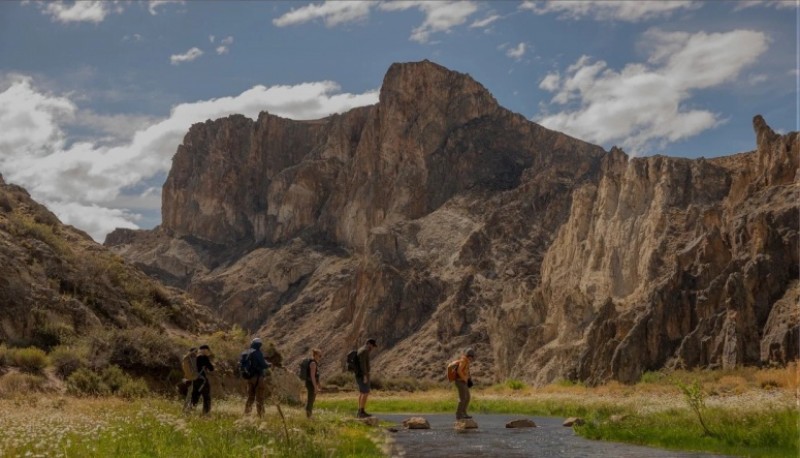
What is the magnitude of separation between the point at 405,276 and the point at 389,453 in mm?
111790

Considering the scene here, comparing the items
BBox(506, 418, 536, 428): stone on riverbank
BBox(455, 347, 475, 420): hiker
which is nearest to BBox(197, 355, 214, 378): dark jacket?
BBox(455, 347, 475, 420): hiker

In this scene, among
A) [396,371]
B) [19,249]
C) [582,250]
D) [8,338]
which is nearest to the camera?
[8,338]

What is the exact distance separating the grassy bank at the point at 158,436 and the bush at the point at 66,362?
20.4 feet

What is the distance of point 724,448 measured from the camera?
17266mm

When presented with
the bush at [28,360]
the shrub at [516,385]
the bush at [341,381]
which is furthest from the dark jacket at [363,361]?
the bush at [341,381]

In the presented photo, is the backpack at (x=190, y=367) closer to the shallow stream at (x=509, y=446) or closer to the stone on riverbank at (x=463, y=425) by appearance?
the shallow stream at (x=509, y=446)

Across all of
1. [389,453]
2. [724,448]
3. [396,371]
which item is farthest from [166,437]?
[396,371]

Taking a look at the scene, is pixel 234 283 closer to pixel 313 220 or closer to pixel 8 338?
pixel 313 220

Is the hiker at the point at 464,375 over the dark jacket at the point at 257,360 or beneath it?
beneath

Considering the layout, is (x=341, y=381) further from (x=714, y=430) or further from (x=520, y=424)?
(x=714, y=430)

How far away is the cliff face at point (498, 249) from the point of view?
6225 cm

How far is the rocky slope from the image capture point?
93.1 feet

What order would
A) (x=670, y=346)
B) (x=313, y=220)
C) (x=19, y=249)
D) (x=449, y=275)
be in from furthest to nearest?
(x=313, y=220), (x=449, y=275), (x=670, y=346), (x=19, y=249)

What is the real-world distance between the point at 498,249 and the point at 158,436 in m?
110
